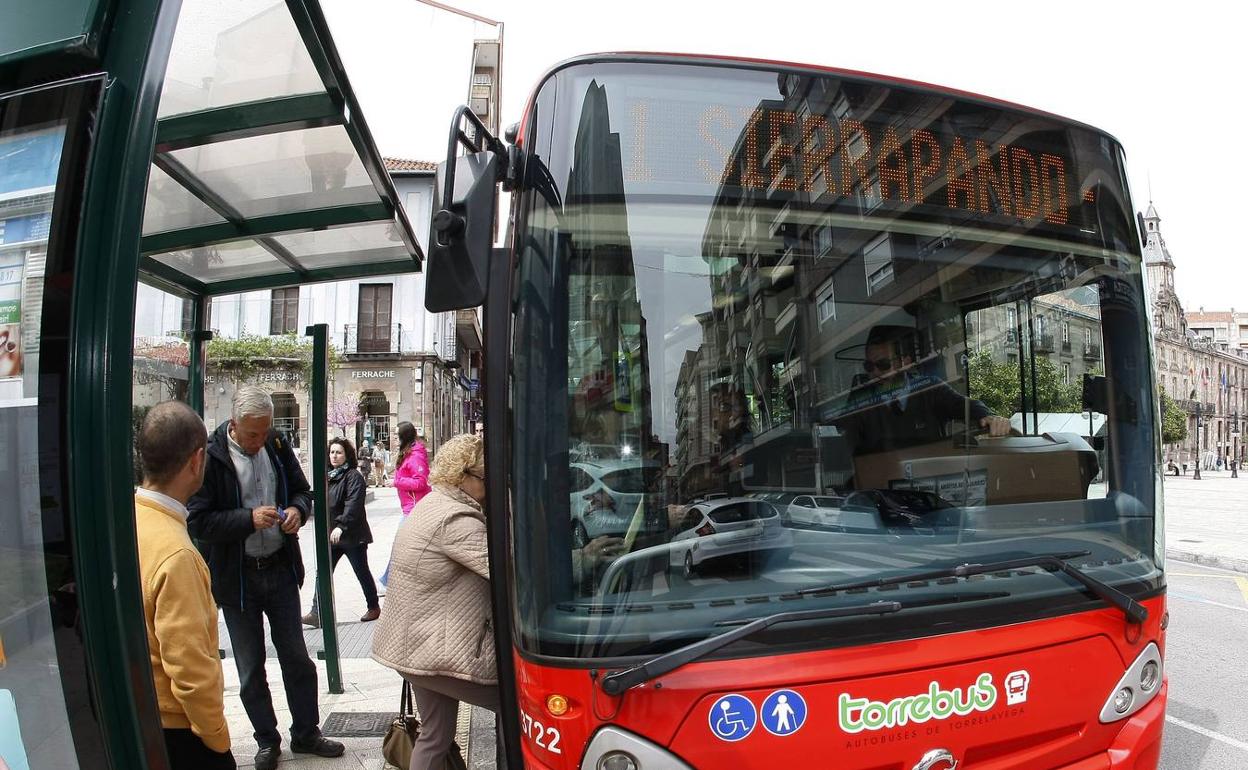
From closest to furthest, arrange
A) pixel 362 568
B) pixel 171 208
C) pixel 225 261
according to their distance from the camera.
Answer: pixel 171 208, pixel 225 261, pixel 362 568

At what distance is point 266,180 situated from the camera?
3.81 meters

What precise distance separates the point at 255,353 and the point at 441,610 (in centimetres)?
2409

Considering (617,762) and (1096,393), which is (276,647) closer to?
(617,762)

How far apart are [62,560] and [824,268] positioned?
77.6 inches

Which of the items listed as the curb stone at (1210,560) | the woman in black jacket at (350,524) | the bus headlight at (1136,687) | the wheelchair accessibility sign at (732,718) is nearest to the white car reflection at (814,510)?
the wheelchair accessibility sign at (732,718)

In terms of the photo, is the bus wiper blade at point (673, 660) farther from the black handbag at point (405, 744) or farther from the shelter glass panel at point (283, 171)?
the shelter glass panel at point (283, 171)

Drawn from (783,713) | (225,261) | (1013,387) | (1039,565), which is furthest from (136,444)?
(1013,387)

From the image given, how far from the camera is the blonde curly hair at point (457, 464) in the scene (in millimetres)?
2979

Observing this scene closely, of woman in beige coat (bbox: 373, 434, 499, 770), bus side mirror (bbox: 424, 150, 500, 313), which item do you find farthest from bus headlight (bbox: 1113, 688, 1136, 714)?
bus side mirror (bbox: 424, 150, 500, 313)

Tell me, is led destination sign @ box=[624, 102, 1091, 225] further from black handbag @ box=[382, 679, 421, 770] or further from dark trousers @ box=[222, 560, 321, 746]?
dark trousers @ box=[222, 560, 321, 746]

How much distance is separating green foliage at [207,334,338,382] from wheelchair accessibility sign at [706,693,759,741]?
2270 centimetres

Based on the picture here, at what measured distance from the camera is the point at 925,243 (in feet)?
7.75

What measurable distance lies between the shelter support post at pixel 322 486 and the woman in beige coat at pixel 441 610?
1.89 m

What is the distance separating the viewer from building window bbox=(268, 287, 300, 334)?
103 feet
